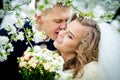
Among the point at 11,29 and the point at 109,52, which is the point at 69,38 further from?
the point at 11,29

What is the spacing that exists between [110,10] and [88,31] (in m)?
0.27

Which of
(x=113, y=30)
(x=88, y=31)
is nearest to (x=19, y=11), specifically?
(x=88, y=31)

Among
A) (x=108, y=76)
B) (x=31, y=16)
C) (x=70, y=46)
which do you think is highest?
(x=31, y=16)

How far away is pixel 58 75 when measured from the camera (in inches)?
122

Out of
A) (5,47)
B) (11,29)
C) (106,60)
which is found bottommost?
(106,60)

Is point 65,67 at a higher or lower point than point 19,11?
lower

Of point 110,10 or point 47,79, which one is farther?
point 110,10

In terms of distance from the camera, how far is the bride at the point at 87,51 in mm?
3146

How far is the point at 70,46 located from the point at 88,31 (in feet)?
0.60

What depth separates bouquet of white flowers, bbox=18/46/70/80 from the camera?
120 inches

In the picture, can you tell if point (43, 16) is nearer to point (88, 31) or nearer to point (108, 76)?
point (88, 31)

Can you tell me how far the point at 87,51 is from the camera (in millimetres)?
3152

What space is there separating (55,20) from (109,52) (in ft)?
1.61

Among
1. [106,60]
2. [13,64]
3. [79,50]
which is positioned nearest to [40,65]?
[13,64]
